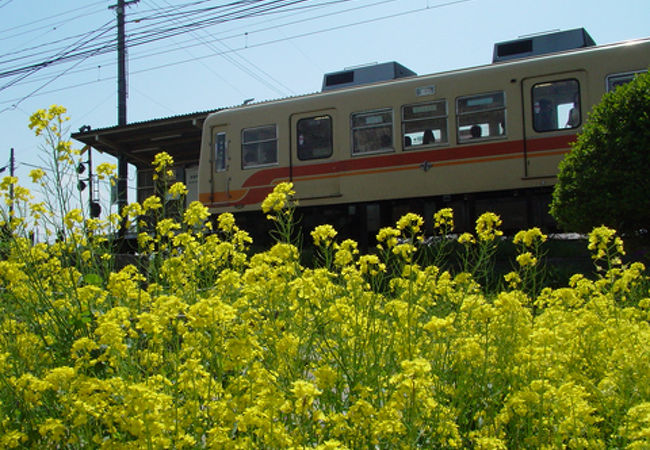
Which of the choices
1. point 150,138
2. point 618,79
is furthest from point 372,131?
point 150,138

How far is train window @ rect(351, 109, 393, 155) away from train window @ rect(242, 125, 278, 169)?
155cm

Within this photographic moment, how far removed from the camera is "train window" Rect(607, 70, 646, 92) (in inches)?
302

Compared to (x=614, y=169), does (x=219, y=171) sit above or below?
above

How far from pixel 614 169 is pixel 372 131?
13.7ft

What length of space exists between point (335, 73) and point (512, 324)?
9.19 meters

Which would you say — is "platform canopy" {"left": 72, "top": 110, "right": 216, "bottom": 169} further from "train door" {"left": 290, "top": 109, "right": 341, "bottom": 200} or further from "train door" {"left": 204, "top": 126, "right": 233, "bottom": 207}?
"train door" {"left": 290, "top": 109, "right": 341, "bottom": 200}

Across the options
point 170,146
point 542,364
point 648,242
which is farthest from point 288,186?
point 170,146

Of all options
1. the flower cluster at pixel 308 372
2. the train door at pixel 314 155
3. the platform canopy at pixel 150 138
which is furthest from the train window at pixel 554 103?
the platform canopy at pixel 150 138

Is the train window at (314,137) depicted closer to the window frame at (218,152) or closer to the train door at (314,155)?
the train door at (314,155)

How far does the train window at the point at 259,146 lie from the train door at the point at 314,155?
1.42 ft

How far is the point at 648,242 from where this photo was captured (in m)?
6.13

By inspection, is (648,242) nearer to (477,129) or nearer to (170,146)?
(477,129)

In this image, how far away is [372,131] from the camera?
9273mm

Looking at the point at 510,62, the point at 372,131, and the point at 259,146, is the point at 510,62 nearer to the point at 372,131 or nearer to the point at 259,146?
the point at 372,131
